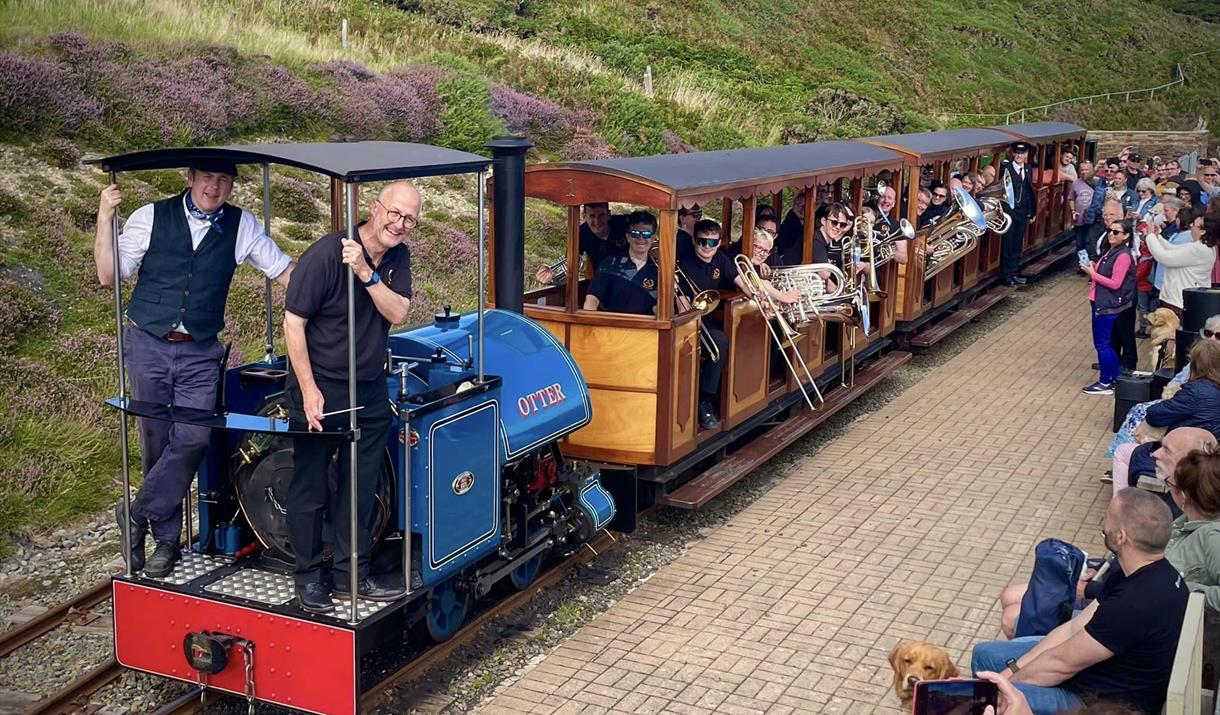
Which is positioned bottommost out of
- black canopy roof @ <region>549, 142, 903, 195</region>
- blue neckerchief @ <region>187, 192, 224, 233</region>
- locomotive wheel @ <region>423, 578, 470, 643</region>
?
locomotive wheel @ <region>423, 578, 470, 643</region>

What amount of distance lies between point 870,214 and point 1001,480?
3603 mm

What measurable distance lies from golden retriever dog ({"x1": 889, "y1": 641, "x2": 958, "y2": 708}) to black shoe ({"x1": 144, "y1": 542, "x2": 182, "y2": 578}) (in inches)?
143

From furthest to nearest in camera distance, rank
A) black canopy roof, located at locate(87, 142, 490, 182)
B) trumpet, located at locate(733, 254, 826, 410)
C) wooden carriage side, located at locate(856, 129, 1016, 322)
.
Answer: wooden carriage side, located at locate(856, 129, 1016, 322)
trumpet, located at locate(733, 254, 826, 410)
black canopy roof, located at locate(87, 142, 490, 182)

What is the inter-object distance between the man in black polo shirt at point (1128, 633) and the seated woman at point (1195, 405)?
10.5ft

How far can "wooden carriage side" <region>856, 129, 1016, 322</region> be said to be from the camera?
1474 cm

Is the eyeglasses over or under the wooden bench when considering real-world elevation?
over

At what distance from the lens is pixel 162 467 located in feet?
20.4

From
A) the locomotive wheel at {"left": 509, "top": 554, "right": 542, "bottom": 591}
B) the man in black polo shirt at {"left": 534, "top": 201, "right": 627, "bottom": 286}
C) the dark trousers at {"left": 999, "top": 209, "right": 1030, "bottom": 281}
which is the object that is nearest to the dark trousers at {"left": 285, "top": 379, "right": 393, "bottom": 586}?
the locomotive wheel at {"left": 509, "top": 554, "right": 542, "bottom": 591}

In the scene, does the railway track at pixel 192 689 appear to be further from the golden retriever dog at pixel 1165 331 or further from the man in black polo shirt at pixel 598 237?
the golden retriever dog at pixel 1165 331

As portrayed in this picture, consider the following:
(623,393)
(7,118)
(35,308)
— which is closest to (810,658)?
(623,393)

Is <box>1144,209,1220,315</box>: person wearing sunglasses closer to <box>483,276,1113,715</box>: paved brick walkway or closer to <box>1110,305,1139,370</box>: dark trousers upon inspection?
<box>1110,305,1139,370</box>: dark trousers

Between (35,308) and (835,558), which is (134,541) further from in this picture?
(35,308)

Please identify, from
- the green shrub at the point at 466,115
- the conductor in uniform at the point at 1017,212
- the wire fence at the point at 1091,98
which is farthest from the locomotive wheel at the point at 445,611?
the wire fence at the point at 1091,98

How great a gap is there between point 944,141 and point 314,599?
1281cm
